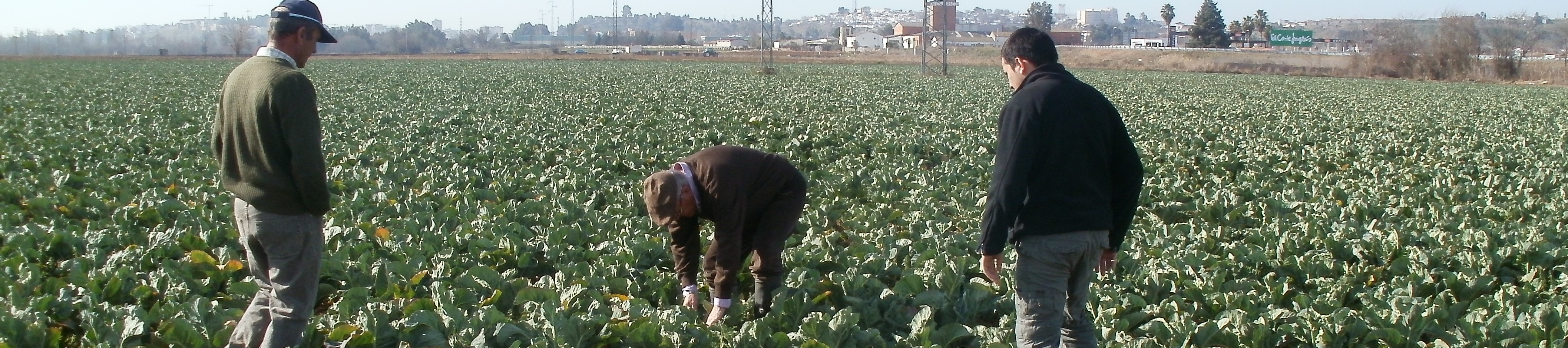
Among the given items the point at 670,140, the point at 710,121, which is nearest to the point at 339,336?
the point at 670,140

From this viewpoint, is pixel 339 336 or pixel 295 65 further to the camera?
pixel 339 336

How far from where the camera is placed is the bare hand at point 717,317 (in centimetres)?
485

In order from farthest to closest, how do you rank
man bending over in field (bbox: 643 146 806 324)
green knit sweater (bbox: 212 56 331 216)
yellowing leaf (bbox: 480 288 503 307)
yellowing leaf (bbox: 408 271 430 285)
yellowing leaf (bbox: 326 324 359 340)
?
yellowing leaf (bbox: 408 271 430 285)
yellowing leaf (bbox: 480 288 503 307)
yellowing leaf (bbox: 326 324 359 340)
man bending over in field (bbox: 643 146 806 324)
green knit sweater (bbox: 212 56 331 216)

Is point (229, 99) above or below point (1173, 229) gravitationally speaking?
above

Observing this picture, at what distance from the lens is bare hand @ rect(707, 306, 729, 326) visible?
4852 mm

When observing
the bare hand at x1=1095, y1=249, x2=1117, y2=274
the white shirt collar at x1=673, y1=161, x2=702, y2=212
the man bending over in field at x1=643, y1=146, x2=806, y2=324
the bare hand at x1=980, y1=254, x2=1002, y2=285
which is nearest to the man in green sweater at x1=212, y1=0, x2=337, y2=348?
the man bending over in field at x1=643, y1=146, x2=806, y2=324

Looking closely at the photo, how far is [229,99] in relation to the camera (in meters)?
3.69

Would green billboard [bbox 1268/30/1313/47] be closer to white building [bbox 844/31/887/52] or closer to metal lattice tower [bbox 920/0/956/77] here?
metal lattice tower [bbox 920/0/956/77]

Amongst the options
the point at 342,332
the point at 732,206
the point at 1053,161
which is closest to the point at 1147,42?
the point at 732,206

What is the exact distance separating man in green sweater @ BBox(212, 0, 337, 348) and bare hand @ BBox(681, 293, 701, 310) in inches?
63.1

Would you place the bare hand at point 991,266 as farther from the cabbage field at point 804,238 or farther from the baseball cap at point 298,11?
the baseball cap at point 298,11

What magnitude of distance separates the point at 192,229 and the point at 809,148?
834 cm

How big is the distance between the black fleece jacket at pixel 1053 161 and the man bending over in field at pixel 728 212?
1192mm

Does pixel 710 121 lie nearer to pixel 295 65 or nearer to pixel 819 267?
pixel 819 267
